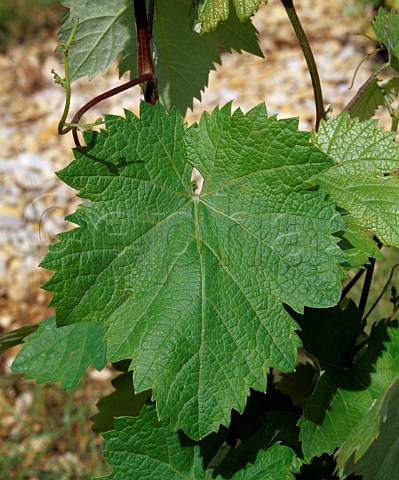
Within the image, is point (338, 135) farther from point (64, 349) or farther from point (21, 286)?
point (21, 286)

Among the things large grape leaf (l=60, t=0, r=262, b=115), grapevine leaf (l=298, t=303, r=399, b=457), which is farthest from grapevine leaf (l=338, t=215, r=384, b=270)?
large grape leaf (l=60, t=0, r=262, b=115)

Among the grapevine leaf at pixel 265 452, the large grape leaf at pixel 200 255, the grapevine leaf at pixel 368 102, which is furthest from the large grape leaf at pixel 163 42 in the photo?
the grapevine leaf at pixel 265 452

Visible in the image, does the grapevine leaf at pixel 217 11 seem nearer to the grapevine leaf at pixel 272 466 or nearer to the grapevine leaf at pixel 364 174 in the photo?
the grapevine leaf at pixel 364 174

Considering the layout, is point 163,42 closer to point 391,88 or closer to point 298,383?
point 391,88

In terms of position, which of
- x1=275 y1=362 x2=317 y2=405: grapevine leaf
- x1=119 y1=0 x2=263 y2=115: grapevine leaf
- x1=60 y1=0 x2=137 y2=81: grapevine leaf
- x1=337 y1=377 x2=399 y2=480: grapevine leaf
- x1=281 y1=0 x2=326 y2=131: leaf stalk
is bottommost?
x1=337 y1=377 x2=399 y2=480: grapevine leaf

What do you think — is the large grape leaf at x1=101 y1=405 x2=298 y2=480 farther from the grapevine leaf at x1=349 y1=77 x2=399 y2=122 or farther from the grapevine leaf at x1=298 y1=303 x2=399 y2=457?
the grapevine leaf at x1=349 y1=77 x2=399 y2=122

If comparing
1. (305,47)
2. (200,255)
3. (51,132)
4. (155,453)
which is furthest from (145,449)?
(51,132)
